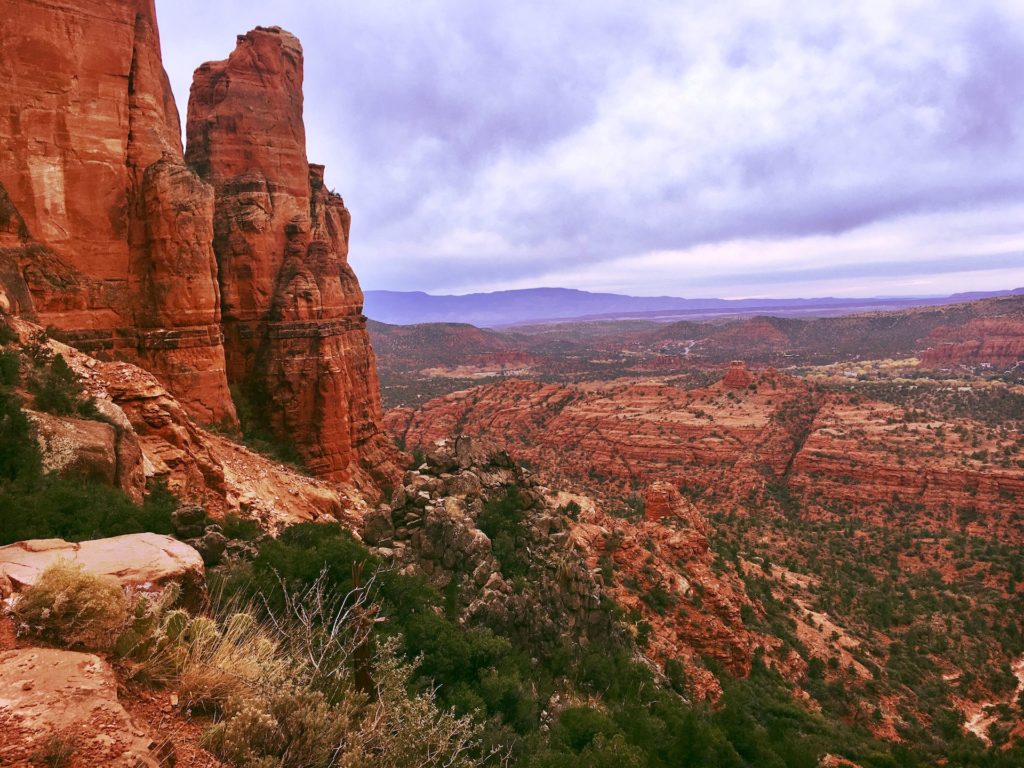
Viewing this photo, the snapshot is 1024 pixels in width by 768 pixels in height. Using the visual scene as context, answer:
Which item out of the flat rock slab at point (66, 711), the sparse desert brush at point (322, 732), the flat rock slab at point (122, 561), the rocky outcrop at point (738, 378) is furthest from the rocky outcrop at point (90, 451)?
the rocky outcrop at point (738, 378)

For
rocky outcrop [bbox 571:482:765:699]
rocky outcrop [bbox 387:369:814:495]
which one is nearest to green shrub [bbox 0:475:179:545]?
rocky outcrop [bbox 571:482:765:699]

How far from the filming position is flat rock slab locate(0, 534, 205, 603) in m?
5.75

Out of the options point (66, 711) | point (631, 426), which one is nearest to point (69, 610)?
point (66, 711)

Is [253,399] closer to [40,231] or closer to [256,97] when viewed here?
[40,231]

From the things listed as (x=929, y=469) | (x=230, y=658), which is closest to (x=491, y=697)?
(x=230, y=658)

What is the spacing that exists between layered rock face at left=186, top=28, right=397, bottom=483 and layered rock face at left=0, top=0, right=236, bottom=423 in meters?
3.73

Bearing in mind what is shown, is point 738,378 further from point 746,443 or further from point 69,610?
point 69,610

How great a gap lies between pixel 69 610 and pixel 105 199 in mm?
18941

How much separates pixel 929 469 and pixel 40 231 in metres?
61.6

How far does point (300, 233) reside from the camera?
89.1 feet

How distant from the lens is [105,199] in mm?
18906

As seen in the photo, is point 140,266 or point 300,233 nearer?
point 140,266

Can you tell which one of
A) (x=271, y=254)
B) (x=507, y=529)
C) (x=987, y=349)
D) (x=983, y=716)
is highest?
(x=271, y=254)

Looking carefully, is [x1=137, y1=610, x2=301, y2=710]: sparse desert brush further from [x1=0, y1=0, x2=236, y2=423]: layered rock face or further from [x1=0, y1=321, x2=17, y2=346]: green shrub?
[x1=0, y1=0, x2=236, y2=423]: layered rock face
